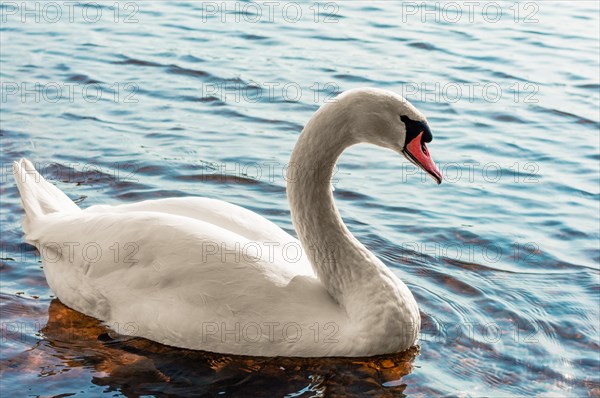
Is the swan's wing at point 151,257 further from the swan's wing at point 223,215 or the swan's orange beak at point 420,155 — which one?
the swan's orange beak at point 420,155

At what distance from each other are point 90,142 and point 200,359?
13.0 feet

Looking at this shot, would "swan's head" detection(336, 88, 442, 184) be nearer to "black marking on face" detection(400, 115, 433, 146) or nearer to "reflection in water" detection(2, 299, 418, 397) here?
"black marking on face" detection(400, 115, 433, 146)

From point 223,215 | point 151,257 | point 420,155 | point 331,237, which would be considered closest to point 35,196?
point 151,257

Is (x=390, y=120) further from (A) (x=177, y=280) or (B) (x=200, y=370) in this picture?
(B) (x=200, y=370)

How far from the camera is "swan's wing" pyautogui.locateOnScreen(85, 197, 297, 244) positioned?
18.9 feet

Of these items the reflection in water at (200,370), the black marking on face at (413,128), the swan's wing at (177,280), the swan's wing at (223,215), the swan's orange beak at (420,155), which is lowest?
the reflection in water at (200,370)

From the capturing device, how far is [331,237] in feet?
18.4

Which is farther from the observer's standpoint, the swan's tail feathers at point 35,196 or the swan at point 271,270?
the swan's tail feathers at point 35,196

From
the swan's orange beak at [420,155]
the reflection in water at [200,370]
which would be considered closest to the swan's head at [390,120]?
the swan's orange beak at [420,155]

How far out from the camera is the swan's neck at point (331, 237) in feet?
17.5

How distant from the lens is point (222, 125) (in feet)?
31.5

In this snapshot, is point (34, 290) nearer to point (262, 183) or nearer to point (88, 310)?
point (88, 310)

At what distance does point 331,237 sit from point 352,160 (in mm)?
3369

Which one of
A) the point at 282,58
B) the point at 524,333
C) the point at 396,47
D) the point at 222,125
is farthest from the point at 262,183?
the point at 396,47
